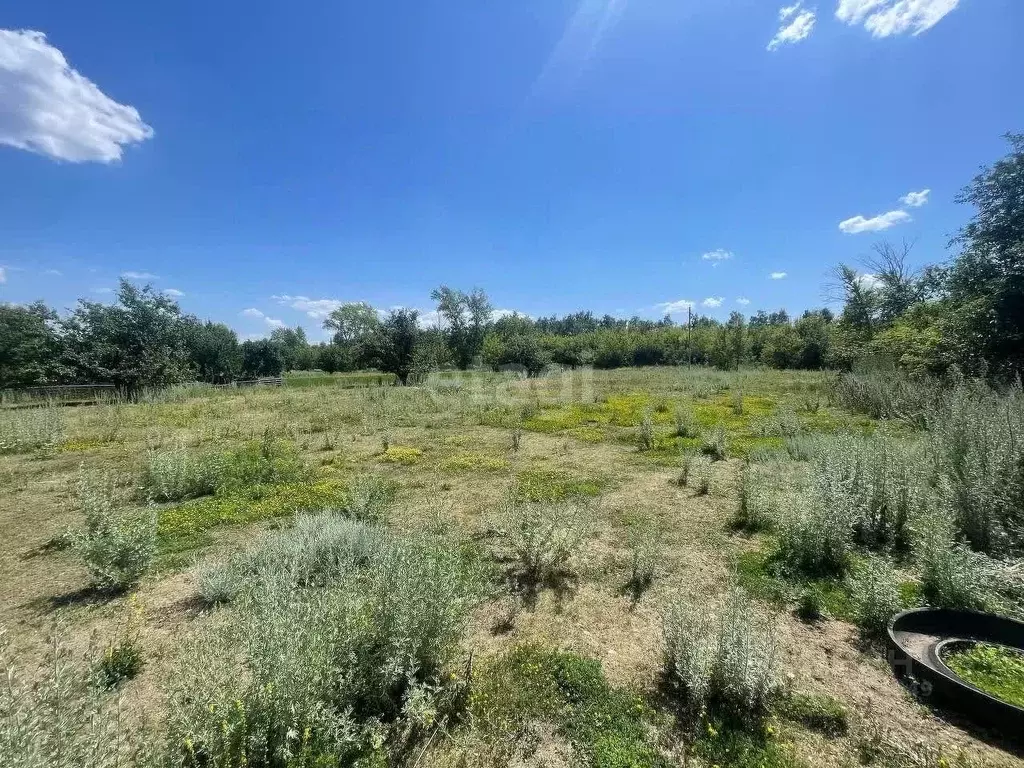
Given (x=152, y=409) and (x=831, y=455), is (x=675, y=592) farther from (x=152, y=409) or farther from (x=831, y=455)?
(x=152, y=409)

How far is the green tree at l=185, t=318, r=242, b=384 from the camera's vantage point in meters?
35.8

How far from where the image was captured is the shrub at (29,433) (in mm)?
9664

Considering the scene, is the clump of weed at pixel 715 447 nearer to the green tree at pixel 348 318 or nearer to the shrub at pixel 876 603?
the shrub at pixel 876 603

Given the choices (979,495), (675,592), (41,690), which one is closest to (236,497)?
(41,690)

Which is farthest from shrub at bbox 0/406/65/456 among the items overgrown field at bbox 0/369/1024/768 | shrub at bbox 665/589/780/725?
shrub at bbox 665/589/780/725

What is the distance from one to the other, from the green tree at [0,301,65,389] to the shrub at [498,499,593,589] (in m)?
26.9

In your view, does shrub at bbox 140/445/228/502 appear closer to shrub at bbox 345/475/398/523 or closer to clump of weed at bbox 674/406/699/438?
shrub at bbox 345/475/398/523

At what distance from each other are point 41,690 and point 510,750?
2.33 metres

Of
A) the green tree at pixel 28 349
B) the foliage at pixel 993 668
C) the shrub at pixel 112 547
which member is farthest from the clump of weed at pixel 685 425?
the green tree at pixel 28 349

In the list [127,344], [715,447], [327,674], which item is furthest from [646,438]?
[127,344]

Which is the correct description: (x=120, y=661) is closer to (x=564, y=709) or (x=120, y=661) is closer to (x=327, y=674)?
(x=327, y=674)

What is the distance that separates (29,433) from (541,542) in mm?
13539

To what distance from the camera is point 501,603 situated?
12.8 feet

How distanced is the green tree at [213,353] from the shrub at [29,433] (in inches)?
1079
